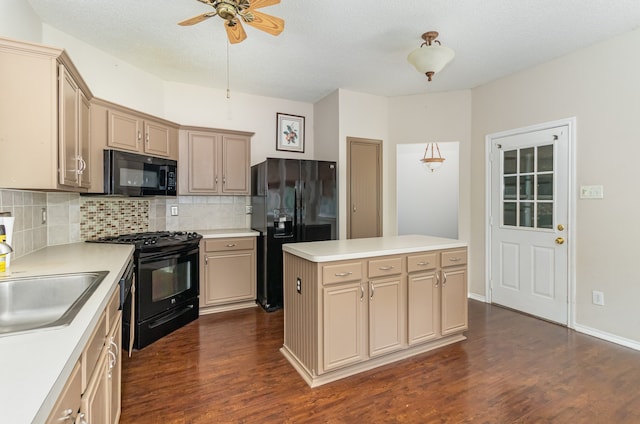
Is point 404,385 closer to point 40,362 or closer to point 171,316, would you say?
point 40,362

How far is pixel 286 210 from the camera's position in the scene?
3.59 metres

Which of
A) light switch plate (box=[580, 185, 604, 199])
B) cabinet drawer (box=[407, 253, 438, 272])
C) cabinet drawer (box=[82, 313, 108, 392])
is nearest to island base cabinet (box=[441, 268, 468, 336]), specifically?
cabinet drawer (box=[407, 253, 438, 272])

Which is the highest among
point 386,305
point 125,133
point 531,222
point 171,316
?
point 125,133

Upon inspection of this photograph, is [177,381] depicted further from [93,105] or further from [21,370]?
[93,105]

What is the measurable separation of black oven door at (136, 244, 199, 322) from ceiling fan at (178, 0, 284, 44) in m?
1.89

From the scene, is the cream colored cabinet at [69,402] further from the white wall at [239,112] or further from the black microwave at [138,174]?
the white wall at [239,112]

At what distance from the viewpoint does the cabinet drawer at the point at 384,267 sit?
2.28 meters

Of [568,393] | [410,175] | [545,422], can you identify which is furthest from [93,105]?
[410,175]

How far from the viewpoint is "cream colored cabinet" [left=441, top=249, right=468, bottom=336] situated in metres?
2.64

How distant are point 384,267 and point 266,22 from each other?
1.87m

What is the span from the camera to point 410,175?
21.7 feet

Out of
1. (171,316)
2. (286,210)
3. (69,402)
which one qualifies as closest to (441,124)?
(286,210)

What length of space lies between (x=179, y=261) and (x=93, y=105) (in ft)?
5.12

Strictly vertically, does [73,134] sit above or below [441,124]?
below
